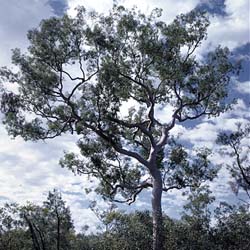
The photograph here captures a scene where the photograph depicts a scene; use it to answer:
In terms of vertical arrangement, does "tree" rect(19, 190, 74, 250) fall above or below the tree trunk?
above

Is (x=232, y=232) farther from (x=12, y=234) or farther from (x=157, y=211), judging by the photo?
(x=12, y=234)

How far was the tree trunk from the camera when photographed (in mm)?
14633

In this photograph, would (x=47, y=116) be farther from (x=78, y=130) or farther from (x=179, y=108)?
(x=179, y=108)

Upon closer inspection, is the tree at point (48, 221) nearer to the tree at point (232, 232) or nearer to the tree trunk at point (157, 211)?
the tree trunk at point (157, 211)

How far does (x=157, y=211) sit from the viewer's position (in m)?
16.8

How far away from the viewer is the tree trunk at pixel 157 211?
1463 cm

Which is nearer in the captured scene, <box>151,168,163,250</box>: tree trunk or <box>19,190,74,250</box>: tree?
<box>151,168,163,250</box>: tree trunk

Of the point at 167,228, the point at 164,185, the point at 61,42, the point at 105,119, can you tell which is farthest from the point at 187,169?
the point at 61,42

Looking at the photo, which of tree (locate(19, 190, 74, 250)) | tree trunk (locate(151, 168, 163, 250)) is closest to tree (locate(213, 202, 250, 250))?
tree trunk (locate(151, 168, 163, 250))

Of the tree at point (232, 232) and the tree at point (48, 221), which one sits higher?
the tree at point (48, 221)

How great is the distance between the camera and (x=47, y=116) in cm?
1970

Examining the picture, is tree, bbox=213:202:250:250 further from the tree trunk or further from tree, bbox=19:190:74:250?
tree, bbox=19:190:74:250

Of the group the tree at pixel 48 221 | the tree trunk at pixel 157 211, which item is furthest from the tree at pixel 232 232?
the tree at pixel 48 221

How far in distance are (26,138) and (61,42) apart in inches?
171
